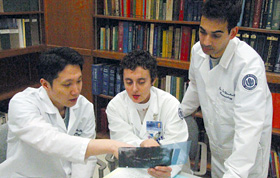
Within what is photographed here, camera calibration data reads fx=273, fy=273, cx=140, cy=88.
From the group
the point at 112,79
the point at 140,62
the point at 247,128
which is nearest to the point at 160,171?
the point at 247,128

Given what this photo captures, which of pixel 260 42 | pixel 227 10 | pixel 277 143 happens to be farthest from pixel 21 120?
pixel 277 143

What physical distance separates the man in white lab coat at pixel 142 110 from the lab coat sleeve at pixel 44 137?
0.44 meters

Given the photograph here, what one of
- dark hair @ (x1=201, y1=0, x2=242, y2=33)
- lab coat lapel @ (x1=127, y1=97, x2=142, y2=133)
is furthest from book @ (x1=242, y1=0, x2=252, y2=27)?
lab coat lapel @ (x1=127, y1=97, x2=142, y2=133)

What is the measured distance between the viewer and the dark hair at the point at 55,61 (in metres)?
1.30

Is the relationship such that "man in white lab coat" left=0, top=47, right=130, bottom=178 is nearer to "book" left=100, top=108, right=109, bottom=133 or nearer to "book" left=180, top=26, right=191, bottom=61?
"book" left=180, top=26, right=191, bottom=61

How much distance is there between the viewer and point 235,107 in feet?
4.30

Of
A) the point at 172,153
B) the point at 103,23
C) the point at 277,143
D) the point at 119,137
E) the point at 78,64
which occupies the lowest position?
the point at 277,143

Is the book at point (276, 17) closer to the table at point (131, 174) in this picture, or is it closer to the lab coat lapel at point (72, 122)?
the table at point (131, 174)

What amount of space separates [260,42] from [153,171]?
147 centimetres

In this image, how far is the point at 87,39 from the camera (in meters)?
2.80

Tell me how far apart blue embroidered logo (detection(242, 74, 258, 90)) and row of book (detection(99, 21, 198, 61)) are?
116 centimetres

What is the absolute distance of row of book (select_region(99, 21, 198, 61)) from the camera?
2.44 meters

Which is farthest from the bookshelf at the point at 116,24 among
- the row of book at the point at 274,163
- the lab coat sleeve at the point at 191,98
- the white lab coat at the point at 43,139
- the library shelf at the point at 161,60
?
the white lab coat at the point at 43,139

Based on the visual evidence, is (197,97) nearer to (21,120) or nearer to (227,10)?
(227,10)
